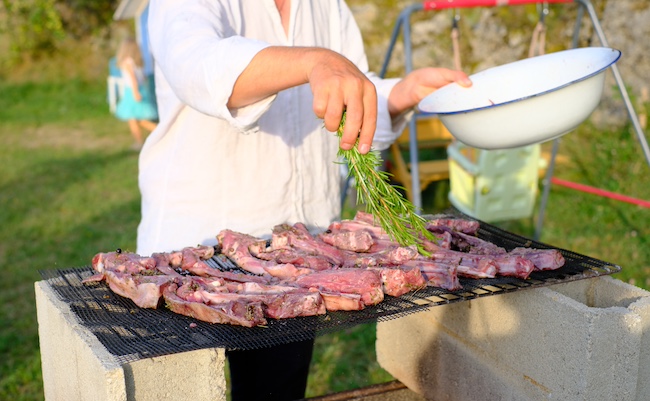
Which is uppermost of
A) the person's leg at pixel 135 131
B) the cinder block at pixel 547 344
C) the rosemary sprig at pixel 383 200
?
the rosemary sprig at pixel 383 200

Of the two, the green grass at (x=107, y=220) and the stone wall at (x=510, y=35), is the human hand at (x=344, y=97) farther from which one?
the stone wall at (x=510, y=35)

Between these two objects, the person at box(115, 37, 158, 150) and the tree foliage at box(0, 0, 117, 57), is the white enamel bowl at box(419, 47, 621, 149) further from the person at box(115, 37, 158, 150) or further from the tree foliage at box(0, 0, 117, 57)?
the tree foliage at box(0, 0, 117, 57)

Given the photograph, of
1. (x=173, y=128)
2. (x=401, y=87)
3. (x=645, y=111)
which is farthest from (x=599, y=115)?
(x=173, y=128)

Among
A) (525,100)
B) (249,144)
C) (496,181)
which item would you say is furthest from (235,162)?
(496,181)

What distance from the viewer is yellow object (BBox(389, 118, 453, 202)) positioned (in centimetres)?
755

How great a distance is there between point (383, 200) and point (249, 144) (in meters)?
0.71

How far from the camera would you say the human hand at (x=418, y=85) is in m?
2.90

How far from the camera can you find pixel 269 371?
3.01 metres

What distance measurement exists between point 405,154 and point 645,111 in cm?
274

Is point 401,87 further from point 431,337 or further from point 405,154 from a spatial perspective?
point 405,154

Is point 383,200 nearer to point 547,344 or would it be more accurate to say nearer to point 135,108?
point 547,344

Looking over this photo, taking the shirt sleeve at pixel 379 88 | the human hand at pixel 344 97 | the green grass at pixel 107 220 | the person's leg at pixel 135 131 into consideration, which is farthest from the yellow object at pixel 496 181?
the person's leg at pixel 135 131

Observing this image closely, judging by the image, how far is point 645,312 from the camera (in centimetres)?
246

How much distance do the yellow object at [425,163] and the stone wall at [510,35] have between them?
176cm
